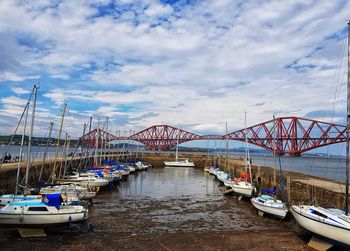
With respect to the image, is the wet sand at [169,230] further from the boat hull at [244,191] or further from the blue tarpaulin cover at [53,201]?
the blue tarpaulin cover at [53,201]

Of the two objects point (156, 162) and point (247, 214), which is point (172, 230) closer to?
point (247, 214)

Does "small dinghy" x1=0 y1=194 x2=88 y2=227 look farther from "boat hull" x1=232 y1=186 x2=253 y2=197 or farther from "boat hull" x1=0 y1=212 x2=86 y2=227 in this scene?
"boat hull" x1=232 y1=186 x2=253 y2=197

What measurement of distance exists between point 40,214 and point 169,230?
6.79 metres

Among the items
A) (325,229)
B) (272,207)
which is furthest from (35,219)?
(272,207)

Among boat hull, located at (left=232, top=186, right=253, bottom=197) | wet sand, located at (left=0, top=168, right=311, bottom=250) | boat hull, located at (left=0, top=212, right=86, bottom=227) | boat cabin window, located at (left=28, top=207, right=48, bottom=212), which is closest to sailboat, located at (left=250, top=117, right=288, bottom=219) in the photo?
wet sand, located at (left=0, top=168, right=311, bottom=250)

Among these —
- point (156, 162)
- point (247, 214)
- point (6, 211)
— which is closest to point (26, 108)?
point (6, 211)

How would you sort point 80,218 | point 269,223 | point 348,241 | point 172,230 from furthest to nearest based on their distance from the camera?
point 269,223, point 172,230, point 80,218, point 348,241

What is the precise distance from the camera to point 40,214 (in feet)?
47.3

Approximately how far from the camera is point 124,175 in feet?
142

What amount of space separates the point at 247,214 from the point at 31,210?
46.5ft

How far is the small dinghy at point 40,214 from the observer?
14242 mm

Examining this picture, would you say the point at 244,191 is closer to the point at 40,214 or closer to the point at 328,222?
the point at 328,222

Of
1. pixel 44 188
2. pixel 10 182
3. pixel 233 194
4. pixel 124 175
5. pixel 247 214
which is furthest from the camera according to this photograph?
pixel 124 175

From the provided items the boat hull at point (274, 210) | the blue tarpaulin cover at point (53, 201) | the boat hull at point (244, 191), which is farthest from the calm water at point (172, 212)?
the blue tarpaulin cover at point (53, 201)
